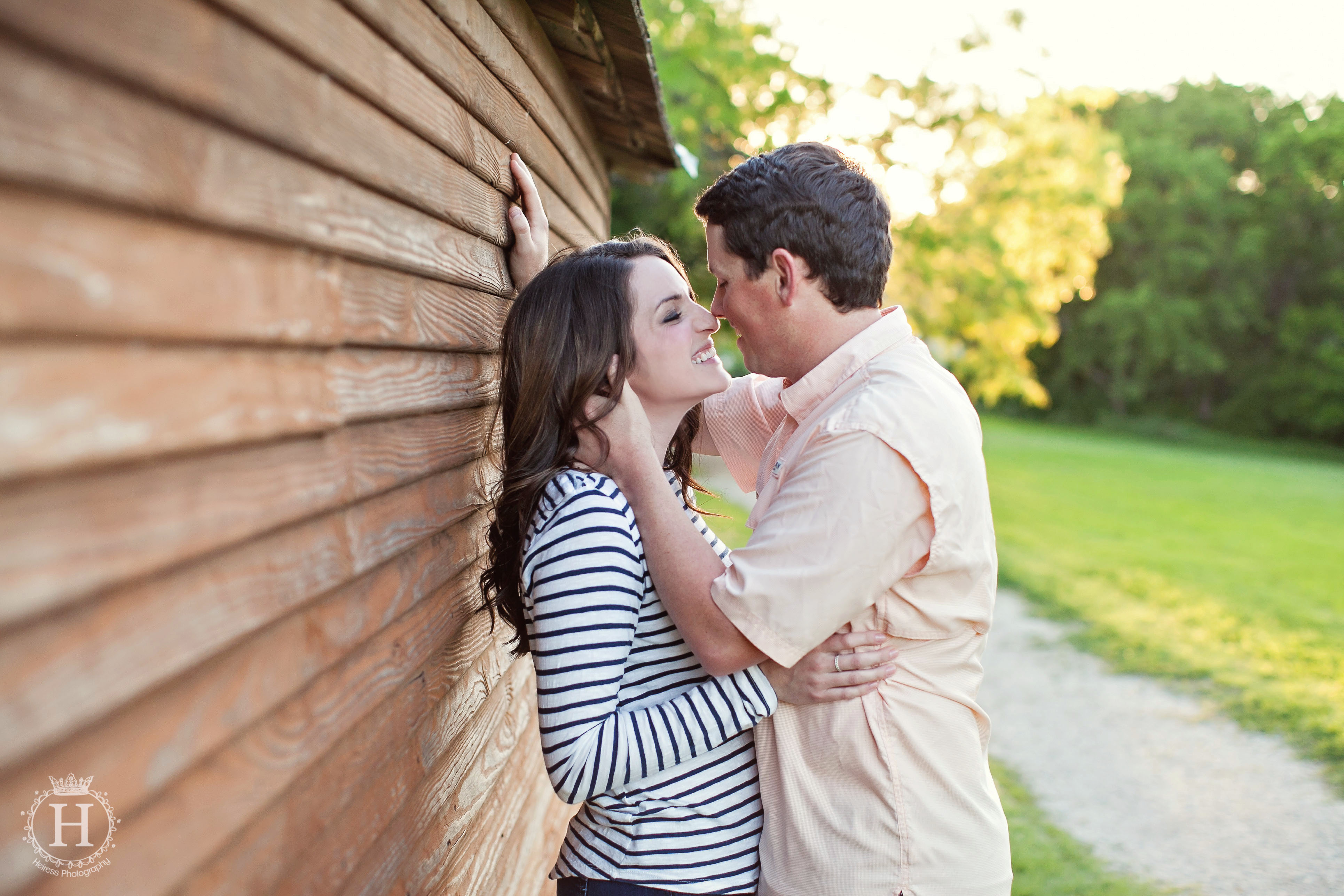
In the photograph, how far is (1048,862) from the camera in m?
5.27

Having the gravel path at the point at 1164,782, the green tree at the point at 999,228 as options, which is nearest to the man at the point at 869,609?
the gravel path at the point at 1164,782

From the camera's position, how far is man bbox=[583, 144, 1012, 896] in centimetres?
199

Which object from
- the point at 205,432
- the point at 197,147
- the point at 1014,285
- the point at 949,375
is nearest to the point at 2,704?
the point at 205,432

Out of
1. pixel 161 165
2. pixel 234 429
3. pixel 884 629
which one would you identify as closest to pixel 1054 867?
pixel 884 629

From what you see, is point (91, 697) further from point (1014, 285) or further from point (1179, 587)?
point (1014, 285)

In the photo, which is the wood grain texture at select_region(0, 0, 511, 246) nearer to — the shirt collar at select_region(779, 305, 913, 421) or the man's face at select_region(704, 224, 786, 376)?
the man's face at select_region(704, 224, 786, 376)

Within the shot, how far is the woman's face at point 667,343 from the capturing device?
2.31 metres

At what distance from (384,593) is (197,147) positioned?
37.9 inches

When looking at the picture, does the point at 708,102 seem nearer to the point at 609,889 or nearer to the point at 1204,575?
the point at 1204,575

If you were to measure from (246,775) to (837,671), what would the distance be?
4.14ft

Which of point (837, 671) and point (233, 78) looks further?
point (837, 671)

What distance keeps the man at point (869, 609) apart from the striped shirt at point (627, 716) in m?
0.08

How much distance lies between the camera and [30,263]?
867 millimetres

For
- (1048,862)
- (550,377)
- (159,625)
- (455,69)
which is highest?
(455,69)
